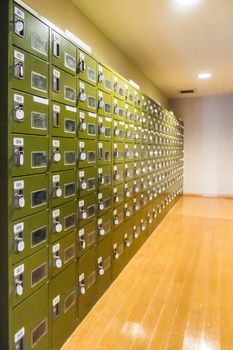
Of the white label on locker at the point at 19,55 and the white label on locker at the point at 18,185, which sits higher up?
the white label on locker at the point at 19,55

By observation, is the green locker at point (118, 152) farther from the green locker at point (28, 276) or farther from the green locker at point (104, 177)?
the green locker at point (28, 276)

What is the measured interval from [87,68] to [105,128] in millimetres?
519

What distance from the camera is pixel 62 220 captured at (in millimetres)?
1758

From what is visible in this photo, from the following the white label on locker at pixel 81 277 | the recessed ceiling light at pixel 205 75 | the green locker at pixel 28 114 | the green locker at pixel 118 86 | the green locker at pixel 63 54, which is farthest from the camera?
the recessed ceiling light at pixel 205 75

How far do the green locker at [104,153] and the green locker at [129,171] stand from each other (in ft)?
1.62

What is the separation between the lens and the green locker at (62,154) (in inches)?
64.3

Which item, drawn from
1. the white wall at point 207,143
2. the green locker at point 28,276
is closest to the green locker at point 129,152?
the green locker at point 28,276

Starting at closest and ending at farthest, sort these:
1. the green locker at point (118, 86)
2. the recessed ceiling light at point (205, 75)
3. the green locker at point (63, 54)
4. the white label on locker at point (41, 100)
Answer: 1. the white label on locker at point (41, 100)
2. the green locker at point (63, 54)
3. the green locker at point (118, 86)
4. the recessed ceiling light at point (205, 75)

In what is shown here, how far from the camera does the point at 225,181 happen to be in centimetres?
737

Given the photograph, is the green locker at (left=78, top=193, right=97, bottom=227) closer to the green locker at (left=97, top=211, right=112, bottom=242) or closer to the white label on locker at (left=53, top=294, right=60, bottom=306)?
the green locker at (left=97, top=211, right=112, bottom=242)

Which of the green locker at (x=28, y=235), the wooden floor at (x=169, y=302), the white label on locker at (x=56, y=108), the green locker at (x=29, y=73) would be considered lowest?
the wooden floor at (x=169, y=302)

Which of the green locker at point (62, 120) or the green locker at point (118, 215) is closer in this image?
the green locker at point (62, 120)

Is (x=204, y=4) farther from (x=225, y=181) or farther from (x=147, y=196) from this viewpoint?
(x=225, y=181)

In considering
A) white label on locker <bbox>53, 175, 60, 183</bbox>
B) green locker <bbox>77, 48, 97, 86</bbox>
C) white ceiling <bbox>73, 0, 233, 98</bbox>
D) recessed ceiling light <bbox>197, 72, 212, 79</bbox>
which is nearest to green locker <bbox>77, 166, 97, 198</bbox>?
white label on locker <bbox>53, 175, 60, 183</bbox>
